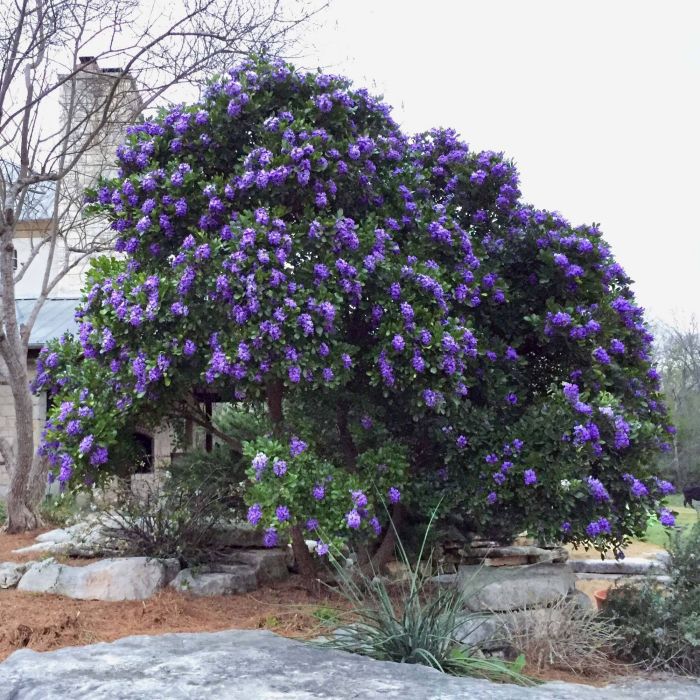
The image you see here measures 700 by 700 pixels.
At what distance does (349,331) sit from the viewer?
6129 mm

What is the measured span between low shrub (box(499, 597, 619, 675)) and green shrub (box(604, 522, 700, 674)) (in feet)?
0.48

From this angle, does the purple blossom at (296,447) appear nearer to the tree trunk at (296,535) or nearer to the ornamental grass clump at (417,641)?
the tree trunk at (296,535)

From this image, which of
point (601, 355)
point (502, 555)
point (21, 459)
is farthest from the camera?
point (21, 459)

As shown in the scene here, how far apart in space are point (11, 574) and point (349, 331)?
372cm

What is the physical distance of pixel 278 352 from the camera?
5062mm

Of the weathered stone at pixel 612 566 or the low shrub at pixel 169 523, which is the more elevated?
the low shrub at pixel 169 523

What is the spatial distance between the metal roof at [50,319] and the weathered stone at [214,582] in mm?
9255

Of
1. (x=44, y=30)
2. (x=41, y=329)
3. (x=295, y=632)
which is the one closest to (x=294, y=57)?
(x=44, y=30)

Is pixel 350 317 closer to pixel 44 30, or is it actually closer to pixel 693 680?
pixel 693 680

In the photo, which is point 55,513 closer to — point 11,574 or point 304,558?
point 11,574

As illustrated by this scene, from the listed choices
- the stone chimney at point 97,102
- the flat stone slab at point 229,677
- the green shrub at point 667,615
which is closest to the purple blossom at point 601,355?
the green shrub at point 667,615

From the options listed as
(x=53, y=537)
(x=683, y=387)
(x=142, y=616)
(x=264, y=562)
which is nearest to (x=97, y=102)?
(x=53, y=537)

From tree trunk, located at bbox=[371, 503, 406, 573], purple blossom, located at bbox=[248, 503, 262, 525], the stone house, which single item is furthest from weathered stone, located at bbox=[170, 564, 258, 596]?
purple blossom, located at bbox=[248, 503, 262, 525]

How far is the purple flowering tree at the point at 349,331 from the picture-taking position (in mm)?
5203
